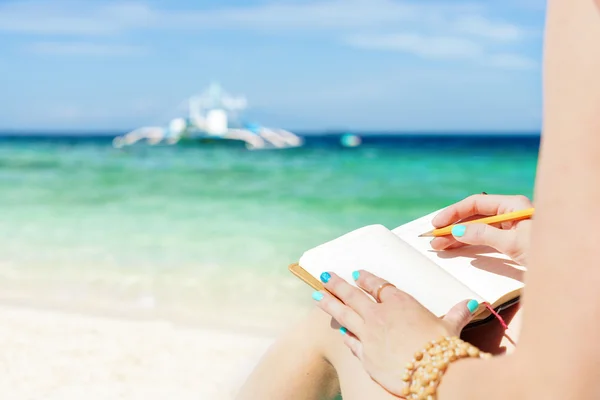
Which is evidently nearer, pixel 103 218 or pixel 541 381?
pixel 541 381

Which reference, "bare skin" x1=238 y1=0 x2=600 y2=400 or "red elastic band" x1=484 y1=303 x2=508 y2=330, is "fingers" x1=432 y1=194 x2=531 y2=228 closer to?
"red elastic band" x1=484 y1=303 x2=508 y2=330

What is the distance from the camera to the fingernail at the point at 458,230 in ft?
3.82

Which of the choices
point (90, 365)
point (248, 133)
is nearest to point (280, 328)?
point (90, 365)

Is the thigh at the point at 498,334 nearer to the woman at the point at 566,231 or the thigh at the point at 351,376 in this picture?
the thigh at the point at 351,376

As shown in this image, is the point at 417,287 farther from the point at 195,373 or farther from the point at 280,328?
the point at 280,328

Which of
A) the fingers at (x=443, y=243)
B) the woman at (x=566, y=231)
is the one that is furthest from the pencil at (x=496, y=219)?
the woman at (x=566, y=231)

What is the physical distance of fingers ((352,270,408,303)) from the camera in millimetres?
942

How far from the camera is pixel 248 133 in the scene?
23500 millimetres

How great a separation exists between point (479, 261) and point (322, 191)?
306 inches

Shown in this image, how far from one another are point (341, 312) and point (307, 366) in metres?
0.35

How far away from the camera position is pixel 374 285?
0.98m

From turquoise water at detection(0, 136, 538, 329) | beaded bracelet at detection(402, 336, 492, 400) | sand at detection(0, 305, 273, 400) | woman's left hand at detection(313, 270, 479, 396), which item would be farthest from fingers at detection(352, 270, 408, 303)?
turquoise water at detection(0, 136, 538, 329)

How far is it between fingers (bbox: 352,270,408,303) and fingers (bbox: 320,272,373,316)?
0.06 ft

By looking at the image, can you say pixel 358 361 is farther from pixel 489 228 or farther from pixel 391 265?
pixel 489 228
